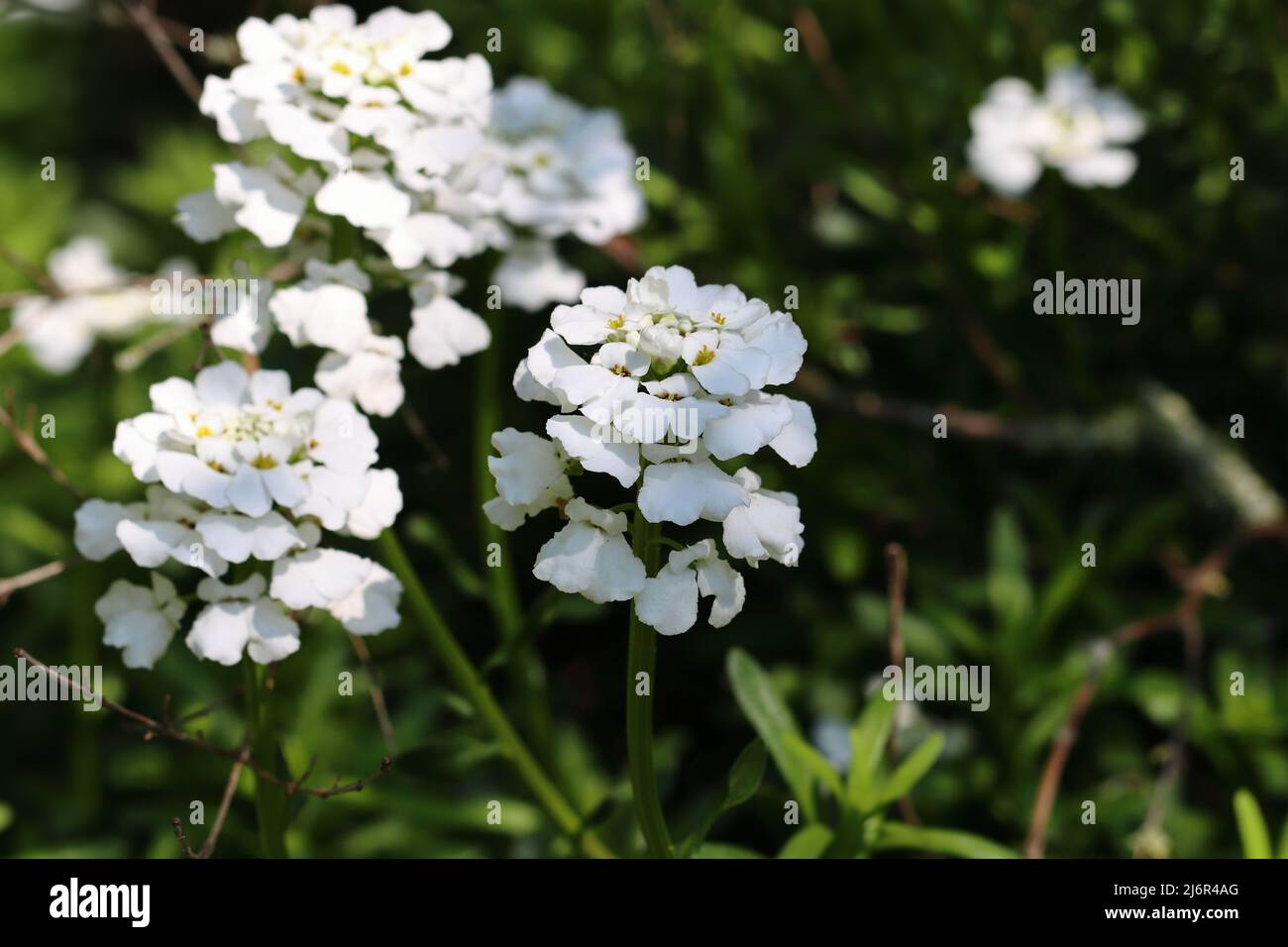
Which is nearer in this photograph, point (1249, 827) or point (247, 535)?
point (247, 535)

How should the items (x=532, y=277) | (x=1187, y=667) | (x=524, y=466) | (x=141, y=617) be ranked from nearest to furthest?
(x=524, y=466) → (x=141, y=617) → (x=532, y=277) → (x=1187, y=667)

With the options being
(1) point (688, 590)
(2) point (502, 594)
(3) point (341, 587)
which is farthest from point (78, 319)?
(1) point (688, 590)

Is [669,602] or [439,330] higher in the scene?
[439,330]

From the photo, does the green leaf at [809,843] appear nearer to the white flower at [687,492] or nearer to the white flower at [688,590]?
the white flower at [688,590]

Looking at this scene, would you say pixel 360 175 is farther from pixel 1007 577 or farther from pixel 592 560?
pixel 1007 577

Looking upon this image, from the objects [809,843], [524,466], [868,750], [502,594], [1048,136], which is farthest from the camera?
[1048,136]

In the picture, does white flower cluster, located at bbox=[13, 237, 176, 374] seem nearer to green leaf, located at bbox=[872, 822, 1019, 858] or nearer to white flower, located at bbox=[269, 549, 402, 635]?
white flower, located at bbox=[269, 549, 402, 635]

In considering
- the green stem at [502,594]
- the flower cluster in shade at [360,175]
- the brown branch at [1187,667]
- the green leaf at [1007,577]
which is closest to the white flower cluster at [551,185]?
the green stem at [502,594]
